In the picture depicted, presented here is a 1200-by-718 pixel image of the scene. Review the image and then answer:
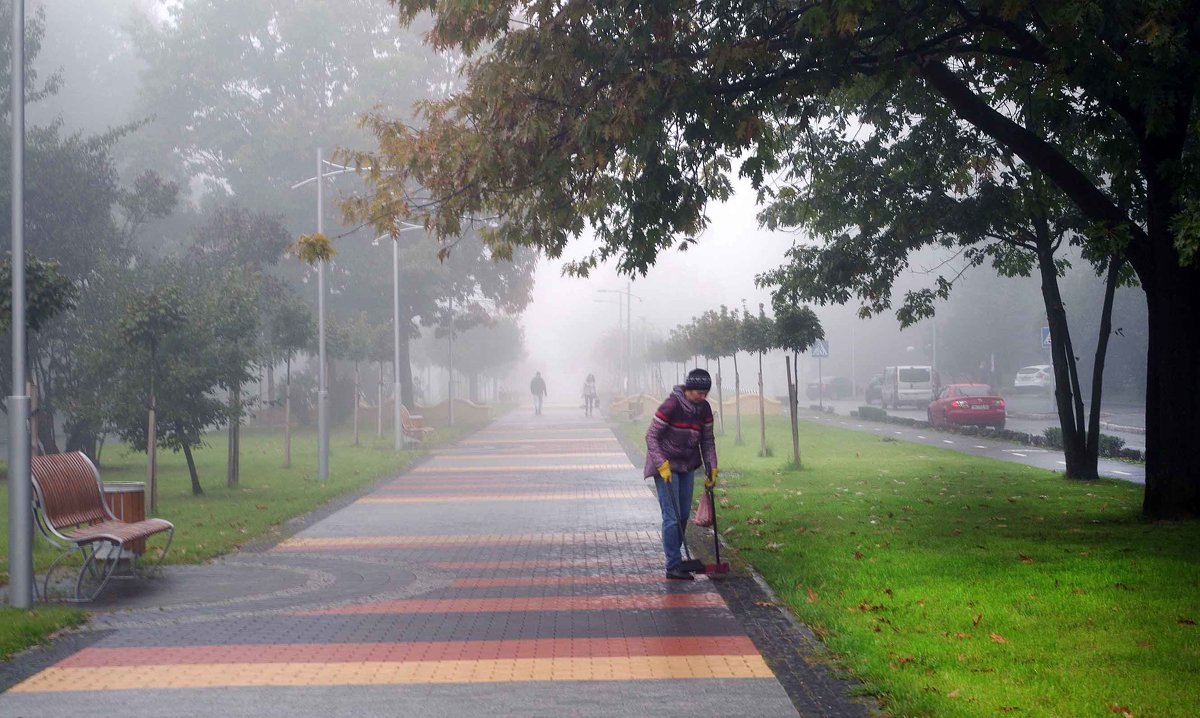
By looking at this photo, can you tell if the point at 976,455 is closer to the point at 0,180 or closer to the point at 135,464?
the point at 135,464

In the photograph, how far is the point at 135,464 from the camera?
93.2 ft

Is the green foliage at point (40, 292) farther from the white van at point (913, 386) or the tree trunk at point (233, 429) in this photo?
the white van at point (913, 386)

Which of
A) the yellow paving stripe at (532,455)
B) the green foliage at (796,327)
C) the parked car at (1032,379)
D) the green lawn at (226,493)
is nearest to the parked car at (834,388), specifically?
the parked car at (1032,379)

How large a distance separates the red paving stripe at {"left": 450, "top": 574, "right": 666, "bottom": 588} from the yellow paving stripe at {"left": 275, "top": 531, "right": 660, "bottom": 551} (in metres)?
2.42

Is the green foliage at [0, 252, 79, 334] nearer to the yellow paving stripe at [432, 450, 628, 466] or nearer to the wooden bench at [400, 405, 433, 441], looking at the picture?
the yellow paving stripe at [432, 450, 628, 466]

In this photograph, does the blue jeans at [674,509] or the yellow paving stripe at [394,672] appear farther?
the blue jeans at [674,509]

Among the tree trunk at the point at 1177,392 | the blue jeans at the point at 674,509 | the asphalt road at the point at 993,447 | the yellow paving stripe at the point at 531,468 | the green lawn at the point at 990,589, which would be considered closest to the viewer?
the green lawn at the point at 990,589

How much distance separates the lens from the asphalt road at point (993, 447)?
22047mm

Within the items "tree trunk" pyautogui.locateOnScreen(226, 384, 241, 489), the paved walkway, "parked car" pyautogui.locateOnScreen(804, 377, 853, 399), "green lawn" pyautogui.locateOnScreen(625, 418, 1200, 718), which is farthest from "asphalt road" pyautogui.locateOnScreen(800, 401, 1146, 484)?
"parked car" pyautogui.locateOnScreen(804, 377, 853, 399)

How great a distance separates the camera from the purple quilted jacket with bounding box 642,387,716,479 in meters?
11.0

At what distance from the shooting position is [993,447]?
2931cm

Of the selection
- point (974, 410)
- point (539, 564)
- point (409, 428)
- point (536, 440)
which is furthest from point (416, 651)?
point (974, 410)

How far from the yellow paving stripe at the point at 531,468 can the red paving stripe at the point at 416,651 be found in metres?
16.5

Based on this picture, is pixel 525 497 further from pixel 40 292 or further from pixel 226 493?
pixel 40 292
